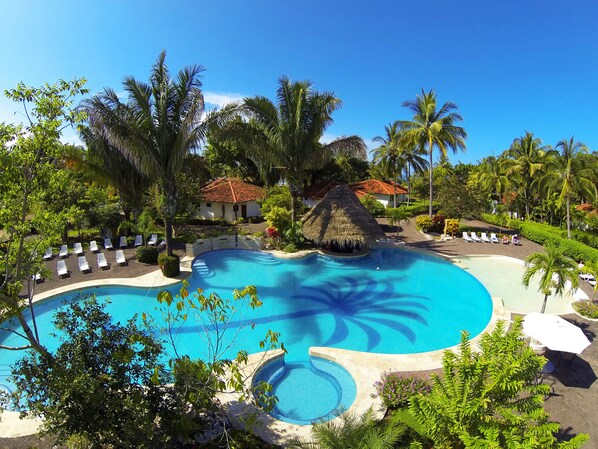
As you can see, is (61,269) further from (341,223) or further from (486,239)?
(486,239)

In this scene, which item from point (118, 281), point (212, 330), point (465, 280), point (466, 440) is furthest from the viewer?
point (465, 280)

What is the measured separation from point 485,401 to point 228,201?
85.9 feet

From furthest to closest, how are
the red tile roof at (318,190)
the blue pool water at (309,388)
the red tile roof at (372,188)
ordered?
the red tile roof at (372,188), the red tile roof at (318,190), the blue pool water at (309,388)

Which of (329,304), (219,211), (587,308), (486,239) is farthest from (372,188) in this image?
(587,308)

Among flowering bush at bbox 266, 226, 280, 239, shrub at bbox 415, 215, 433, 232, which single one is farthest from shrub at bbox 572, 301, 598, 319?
flowering bush at bbox 266, 226, 280, 239

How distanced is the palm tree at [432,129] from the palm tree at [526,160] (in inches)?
382

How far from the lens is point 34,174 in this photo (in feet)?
18.6

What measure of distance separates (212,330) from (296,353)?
3.46 m

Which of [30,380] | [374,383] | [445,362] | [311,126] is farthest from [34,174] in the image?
[311,126]

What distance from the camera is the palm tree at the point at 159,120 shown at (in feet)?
46.9

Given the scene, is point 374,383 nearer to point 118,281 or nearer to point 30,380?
point 30,380

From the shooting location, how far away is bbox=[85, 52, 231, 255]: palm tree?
14.3m

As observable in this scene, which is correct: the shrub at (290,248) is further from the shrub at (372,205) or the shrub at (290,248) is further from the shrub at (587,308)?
the shrub at (587,308)

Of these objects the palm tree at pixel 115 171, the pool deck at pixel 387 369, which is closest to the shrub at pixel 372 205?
the pool deck at pixel 387 369
